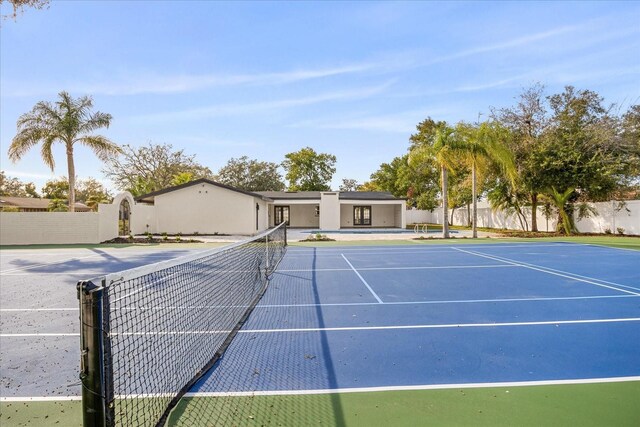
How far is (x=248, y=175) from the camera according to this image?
59.3 metres

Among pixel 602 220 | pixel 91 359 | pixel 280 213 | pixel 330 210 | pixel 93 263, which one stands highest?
pixel 330 210

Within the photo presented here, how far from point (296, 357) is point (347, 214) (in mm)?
37803

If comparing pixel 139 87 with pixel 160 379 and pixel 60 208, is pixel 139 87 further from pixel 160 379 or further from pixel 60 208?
pixel 160 379

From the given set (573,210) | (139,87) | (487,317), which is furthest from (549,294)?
(573,210)

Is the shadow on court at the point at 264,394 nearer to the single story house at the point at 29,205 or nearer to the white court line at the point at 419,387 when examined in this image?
the white court line at the point at 419,387

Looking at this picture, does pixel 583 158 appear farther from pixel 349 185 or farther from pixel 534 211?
pixel 349 185

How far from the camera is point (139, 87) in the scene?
21.8 m

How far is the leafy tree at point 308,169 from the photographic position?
5631 cm

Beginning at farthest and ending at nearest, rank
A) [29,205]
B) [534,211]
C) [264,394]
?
[29,205], [534,211], [264,394]

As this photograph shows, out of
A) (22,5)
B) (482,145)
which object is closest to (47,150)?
(22,5)

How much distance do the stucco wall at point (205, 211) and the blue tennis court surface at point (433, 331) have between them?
19196mm

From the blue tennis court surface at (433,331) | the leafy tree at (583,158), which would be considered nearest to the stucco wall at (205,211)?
the blue tennis court surface at (433,331)

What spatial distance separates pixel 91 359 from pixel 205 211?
29.3 meters

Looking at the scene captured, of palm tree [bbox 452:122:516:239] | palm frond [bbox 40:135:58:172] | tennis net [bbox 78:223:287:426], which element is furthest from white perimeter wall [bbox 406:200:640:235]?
palm frond [bbox 40:135:58:172]
